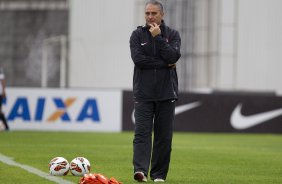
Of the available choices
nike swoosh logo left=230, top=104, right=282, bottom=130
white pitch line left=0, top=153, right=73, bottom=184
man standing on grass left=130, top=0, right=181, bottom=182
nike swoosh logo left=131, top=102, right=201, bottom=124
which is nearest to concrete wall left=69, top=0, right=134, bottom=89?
nike swoosh logo left=131, top=102, right=201, bottom=124

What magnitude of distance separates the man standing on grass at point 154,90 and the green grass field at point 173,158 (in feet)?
1.03

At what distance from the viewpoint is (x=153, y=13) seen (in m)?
11.4

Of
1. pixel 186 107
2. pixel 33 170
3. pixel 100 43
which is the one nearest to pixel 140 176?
pixel 33 170

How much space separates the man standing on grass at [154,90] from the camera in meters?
11.5

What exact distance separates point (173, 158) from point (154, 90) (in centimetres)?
545

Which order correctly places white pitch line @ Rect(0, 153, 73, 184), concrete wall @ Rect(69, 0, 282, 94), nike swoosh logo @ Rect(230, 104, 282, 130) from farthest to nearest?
concrete wall @ Rect(69, 0, 282, 94)
nike swoosh logo @ Rect(230, 104, 282, 130)
white pitch line @ Rect(0, 153, 73, 184)

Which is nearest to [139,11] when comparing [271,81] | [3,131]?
[271,81]

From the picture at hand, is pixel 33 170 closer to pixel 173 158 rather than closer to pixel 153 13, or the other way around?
pixel 153 13

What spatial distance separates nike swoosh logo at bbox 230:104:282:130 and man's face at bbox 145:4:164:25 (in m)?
19.2

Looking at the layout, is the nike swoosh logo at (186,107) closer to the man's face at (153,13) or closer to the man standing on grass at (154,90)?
the man standing on grass at (154,90)

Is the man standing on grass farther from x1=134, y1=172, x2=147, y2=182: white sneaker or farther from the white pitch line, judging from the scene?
the white pitch line

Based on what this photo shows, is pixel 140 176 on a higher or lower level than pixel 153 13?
lower

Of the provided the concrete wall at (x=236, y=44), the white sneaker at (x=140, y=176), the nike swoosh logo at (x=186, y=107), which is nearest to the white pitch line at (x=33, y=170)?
the white sneaker at (x=140, y=176)

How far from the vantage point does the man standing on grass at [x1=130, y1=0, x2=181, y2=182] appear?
1149 cm
